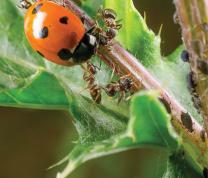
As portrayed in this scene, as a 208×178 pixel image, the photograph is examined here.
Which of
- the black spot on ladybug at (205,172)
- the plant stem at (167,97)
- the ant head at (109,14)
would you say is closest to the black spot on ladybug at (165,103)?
the plant stem at (167,97)

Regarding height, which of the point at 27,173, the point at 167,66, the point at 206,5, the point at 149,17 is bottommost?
the point at 27,173

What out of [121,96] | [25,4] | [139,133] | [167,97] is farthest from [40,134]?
[139,133]

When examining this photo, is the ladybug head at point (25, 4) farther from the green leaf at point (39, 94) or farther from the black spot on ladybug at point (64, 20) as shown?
the green leaf at point (39, 94)

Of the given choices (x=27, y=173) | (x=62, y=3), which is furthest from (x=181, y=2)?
(x=27, y=173)

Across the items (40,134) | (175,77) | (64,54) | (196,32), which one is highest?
(196,32)

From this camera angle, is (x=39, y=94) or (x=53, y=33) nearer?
(x=39, y=94)

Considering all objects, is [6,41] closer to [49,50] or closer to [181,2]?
[49,50]

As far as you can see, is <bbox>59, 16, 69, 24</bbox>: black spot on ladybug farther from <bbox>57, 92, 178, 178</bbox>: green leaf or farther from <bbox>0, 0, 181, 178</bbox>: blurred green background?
<bbox>0, 0, 181, 178</bbox>: blurred green background

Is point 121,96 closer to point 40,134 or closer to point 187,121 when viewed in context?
point 187,121
